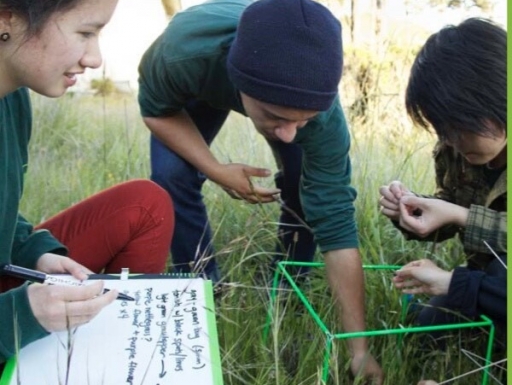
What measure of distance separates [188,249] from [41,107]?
1620 millimetres

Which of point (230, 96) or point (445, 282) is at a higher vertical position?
point (230, 96)

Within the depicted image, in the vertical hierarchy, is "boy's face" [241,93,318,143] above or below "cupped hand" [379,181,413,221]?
above

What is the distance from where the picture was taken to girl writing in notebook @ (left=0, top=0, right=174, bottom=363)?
51.6 inches

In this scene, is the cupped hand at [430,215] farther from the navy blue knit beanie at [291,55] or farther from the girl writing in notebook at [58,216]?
the girl writing in notebook at [58,216]

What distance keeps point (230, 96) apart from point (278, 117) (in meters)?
0.28

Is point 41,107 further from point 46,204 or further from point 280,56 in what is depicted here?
point 280,56

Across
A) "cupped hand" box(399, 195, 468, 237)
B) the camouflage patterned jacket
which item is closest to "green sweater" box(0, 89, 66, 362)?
"cupped hand" box(399, 195, 468, 237)

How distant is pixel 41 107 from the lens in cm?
367

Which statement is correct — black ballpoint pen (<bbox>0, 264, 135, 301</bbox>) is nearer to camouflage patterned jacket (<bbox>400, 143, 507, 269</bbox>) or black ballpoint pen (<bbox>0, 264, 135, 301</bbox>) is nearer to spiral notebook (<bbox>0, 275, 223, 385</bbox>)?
spiral notebook (<bbox>0, 275, 223, 385</bbox>)

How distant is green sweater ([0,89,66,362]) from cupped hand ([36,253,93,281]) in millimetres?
24

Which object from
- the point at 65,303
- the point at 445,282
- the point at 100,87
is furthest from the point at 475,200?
the point at 100,87

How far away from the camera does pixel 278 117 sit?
1.73m

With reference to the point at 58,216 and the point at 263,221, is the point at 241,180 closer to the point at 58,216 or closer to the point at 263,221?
the point at 263,221

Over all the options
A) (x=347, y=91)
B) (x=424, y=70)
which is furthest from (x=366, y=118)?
(x=424, y=70)
